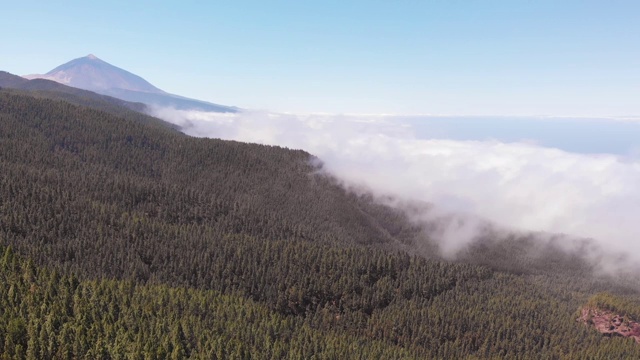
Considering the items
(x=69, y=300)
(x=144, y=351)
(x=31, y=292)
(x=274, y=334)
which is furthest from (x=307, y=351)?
(x=31, y=292)

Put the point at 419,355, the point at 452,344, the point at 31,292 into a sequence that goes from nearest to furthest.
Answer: the point at 31,292 → the point at 419,355 → the point at 452,344

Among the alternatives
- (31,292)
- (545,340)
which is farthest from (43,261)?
(545,340)

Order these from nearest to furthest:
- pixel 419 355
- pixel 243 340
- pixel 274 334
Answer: pixel 243 340, pixel 274 334, pixel 419 355

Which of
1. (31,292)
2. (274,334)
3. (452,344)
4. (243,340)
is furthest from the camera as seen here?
(452,344)

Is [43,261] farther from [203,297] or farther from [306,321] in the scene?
[306,321]

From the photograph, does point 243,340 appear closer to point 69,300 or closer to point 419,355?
point 69,300

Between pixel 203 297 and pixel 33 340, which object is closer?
pixel 33 340

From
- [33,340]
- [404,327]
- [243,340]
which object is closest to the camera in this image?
[33,340]

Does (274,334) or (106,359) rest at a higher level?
(106,359)

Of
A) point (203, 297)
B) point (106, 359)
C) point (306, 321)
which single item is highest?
point (106, 359)
